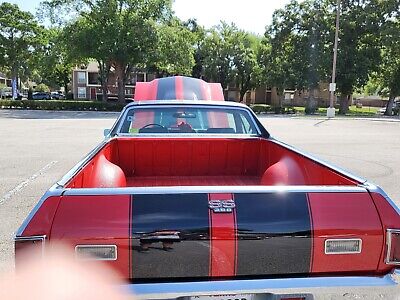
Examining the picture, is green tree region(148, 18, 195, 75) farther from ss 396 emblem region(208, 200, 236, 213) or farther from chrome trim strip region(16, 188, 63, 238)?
ss 396 emblem region(208, 200, 236, 213)

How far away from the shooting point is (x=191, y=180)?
4121 millimetres

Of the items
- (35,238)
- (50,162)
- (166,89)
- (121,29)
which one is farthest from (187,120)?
(121,29)

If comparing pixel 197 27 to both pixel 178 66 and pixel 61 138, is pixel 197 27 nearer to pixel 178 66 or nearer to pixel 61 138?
pixel 178 66

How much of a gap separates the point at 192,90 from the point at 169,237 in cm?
982

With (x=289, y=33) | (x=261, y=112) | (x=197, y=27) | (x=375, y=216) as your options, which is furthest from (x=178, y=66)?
(x=375, y=216)

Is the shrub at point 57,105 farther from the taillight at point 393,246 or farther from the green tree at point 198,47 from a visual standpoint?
the taillight at point 393,246

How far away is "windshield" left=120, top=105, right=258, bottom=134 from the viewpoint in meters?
4.93

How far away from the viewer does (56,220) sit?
1917 mm

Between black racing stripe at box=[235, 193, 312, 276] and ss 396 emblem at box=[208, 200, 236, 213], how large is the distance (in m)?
0.03

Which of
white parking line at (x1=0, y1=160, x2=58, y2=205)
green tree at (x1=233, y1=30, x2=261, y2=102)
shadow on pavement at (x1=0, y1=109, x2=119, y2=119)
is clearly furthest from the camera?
green tree at (x1=233, y1=30, x2=261, y2=102)

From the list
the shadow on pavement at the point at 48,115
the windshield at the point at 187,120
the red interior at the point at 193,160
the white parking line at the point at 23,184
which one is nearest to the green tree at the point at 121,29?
the shadow on pavement at the point at 48,115

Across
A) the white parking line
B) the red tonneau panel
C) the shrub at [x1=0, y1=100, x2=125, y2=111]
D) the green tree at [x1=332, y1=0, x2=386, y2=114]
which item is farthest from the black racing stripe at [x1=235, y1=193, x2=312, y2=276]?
the green tree at [x1=332, y1=0, x2=386, y2=114]

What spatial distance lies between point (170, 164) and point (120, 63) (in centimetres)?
3249

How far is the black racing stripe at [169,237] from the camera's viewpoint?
6.40 feet
